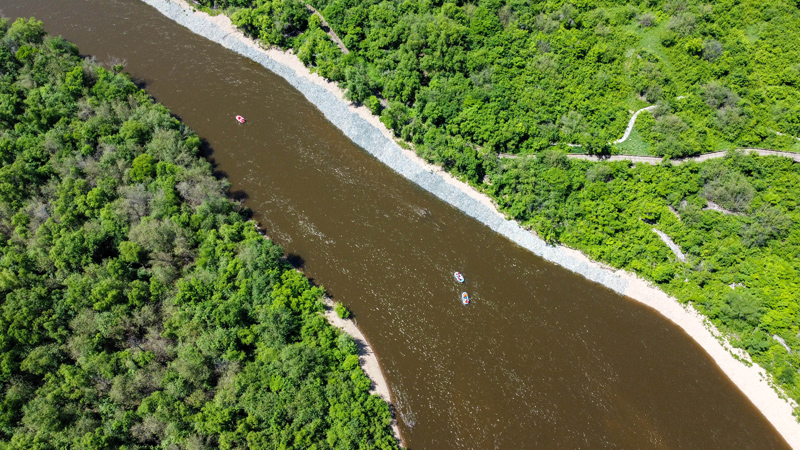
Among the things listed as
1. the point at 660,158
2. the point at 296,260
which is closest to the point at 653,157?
the point at 660,158

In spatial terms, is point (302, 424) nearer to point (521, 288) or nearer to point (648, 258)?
point (521, 288)

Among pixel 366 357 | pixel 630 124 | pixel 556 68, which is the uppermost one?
pixel 556 68

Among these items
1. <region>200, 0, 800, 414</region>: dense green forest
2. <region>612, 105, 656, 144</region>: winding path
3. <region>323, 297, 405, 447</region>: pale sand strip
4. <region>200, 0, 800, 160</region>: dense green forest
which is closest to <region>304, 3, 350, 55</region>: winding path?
<region>200, 0, 800, 160</region>: dense green forest

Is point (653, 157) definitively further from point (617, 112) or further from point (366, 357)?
point (366, 357)

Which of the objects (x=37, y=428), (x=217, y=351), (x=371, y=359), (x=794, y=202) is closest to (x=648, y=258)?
(x=794, y=202)

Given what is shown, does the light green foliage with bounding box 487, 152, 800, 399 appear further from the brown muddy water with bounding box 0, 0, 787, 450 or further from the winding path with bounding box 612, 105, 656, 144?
the winding path with bounding box 612, 105, 656, 144

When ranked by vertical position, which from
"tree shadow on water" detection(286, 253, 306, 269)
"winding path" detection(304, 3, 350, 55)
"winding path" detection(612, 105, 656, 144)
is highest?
"winding path" detection(612, 105, 656, 144)
